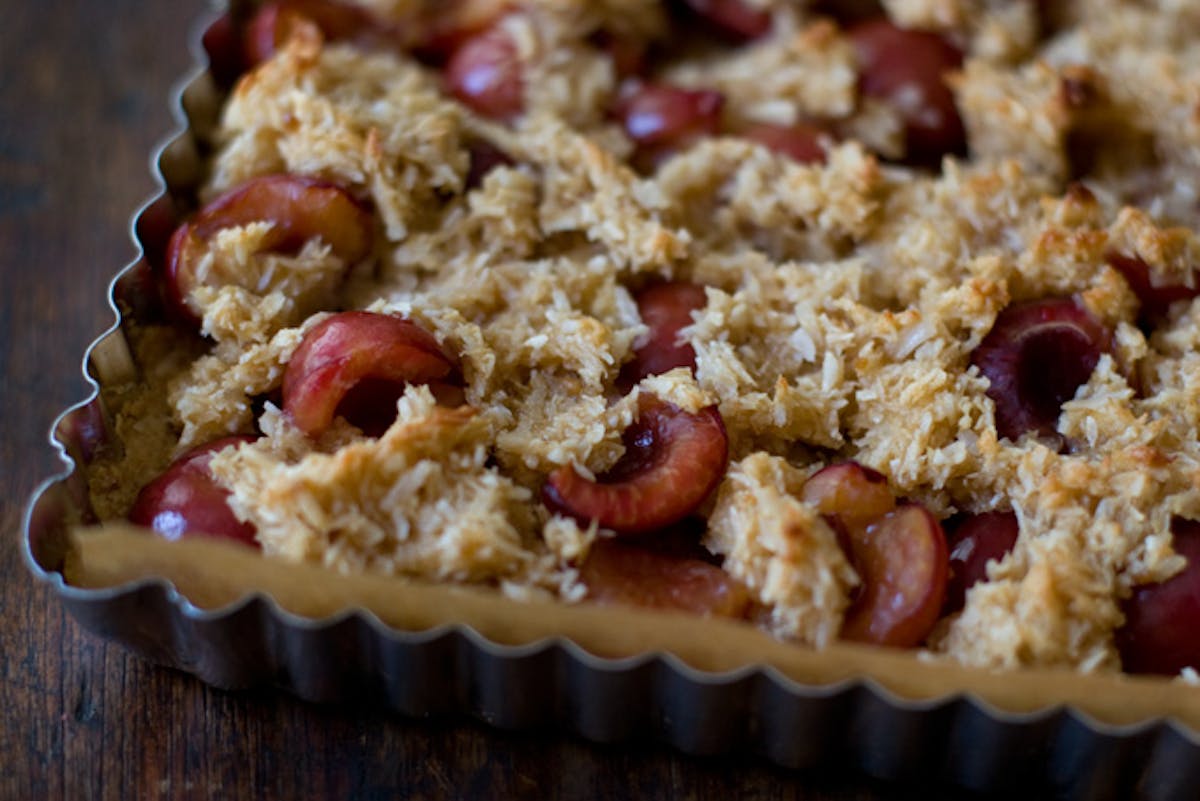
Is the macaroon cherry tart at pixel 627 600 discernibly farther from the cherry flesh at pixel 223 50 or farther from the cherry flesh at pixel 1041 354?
the cherry flesh at pixel 223 50

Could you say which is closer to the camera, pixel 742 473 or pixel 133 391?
pixel 742 473

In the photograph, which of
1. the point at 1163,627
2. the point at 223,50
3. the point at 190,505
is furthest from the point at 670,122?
the point at 1163,627

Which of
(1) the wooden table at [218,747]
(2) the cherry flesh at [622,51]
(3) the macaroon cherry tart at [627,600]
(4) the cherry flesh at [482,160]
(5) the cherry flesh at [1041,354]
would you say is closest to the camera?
(3) the macaroon cherry tart at [627,600]

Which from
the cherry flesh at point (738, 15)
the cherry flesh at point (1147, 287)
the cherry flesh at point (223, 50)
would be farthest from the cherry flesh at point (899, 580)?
the cherry flesh at point (223, 50)

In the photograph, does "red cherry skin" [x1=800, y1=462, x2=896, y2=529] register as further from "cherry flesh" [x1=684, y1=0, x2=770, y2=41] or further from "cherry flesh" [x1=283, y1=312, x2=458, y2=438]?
"cherry flesh" [x1=684, y1=0, x2=770, y2=41]

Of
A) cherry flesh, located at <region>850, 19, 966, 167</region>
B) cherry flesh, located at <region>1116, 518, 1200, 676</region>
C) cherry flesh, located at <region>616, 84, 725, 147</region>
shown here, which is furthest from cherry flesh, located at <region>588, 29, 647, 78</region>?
cherry flesh, located at <region>1116, 518, 1200, 676</region>

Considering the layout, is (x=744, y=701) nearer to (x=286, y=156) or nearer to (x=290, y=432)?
(x=290, y=432)

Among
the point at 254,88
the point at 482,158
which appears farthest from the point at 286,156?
the point at 482,158
